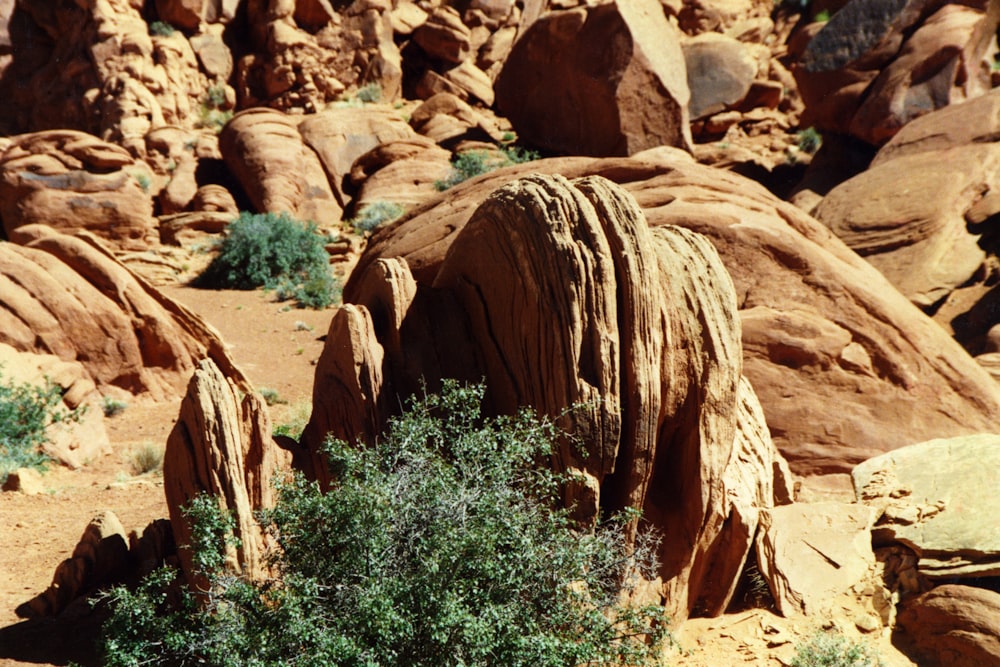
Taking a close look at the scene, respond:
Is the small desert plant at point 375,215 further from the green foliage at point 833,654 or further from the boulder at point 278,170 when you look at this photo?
the green foliage at point 833,654

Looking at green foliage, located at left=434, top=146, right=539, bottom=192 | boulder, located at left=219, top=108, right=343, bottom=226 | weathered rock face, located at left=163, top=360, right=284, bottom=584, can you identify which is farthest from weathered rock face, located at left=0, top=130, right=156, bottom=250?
weathered rock face, located at left=163, top=360, right=284, bottom=584

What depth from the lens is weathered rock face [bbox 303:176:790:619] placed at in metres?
7.05

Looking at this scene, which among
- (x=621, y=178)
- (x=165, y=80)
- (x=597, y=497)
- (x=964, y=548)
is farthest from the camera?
(x=165, y=80)

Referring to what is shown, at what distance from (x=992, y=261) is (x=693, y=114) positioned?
12.7m

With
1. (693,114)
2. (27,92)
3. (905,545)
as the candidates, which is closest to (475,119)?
(693,114)

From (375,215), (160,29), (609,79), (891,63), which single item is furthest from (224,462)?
(160,29)

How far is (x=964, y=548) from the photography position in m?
7.86

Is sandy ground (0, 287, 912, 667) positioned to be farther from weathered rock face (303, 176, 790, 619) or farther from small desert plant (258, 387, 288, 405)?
weathered rock face (303, 176, 790, 619)

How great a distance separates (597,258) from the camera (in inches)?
276

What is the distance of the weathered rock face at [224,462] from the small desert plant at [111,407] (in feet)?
22.0

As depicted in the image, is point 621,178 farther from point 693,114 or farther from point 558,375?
point 693,114

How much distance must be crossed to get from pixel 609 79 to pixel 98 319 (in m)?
13.2

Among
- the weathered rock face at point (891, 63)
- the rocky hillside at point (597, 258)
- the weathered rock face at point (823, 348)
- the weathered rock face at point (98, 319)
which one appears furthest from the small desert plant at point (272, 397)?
the weathered rock face at point (891, 63)

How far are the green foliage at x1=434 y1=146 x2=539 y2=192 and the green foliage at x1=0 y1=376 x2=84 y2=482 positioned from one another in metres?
12.5
